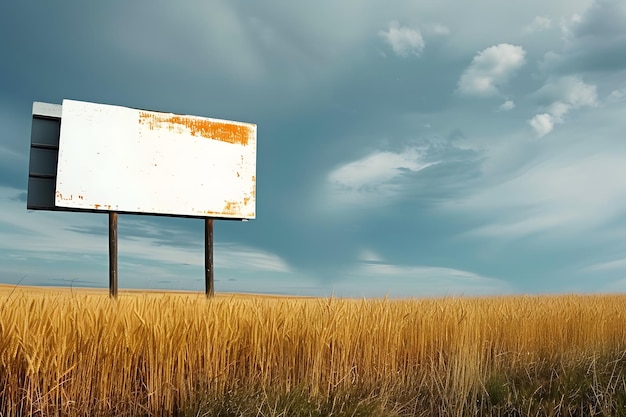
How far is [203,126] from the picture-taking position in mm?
8891

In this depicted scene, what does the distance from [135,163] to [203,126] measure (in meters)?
1.44

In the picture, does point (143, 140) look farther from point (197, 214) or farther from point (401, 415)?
point (401, 415)

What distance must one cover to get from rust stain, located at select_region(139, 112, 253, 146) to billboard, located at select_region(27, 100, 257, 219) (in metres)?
0.02

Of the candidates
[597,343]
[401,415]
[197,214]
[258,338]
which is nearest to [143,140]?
[197,214]

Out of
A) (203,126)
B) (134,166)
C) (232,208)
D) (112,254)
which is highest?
(203,126)

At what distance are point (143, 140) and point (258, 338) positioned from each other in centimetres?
595

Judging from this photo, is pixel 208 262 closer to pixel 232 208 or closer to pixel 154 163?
pixel 232 208

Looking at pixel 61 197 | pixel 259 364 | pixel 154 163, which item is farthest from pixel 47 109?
pixel 259 364

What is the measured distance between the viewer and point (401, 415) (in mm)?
3164

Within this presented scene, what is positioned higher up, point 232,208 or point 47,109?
point 47,109

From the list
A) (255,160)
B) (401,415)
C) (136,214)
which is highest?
(255,160)

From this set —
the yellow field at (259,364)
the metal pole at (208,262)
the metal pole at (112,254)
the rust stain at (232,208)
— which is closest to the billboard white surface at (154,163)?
the rust stain at (232,208)

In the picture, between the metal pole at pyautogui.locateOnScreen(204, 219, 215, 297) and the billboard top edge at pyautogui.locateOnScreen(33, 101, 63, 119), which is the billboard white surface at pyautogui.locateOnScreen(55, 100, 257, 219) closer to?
the billboard top edge at pyautogui.locateOnScreen(33, 101, 63, 119)

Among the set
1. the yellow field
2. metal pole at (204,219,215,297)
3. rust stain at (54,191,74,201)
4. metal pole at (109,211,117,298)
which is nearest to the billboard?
rust stain at (54,191,74,201)
